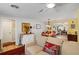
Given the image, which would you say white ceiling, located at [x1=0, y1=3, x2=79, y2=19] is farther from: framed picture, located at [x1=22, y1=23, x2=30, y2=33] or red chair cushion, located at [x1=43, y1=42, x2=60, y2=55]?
red chair cushion, located at [x1=43, y1=42, x2=60, y2=55]

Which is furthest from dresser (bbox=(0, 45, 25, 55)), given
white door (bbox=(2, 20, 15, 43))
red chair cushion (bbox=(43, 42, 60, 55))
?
red chair cushion (bbox=(43, 42, 60, 55))

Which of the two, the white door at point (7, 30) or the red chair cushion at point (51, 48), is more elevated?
the white door at point (7, 30)

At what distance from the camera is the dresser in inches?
55.1

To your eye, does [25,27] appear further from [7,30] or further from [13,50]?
[13,50]

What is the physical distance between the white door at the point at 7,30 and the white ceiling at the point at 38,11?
11cm

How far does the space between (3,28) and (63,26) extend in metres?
0.86

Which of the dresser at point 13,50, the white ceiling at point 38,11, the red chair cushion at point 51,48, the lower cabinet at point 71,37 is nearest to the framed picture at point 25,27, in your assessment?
the white ceiling at point 38,11

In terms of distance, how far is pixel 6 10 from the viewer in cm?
138

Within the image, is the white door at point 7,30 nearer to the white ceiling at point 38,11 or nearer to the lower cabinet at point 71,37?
the white ceiling at point 38,11

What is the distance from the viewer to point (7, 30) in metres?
1.41

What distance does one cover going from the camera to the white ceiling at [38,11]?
1.39 m

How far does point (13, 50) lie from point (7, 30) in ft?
0.99

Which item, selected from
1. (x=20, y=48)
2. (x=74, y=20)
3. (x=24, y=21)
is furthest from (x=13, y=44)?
(x=74, y=20)
